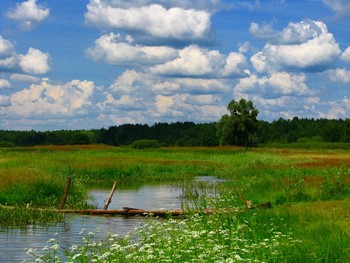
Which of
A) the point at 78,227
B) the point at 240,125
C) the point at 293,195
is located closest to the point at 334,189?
the point at 293,195

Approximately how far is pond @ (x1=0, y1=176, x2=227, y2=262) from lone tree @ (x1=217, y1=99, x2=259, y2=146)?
3394 inches

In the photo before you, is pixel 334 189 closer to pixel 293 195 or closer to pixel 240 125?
pixel 293 195

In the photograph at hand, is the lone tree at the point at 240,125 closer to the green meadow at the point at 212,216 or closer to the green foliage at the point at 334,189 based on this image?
the green meadow at the point at 212,216

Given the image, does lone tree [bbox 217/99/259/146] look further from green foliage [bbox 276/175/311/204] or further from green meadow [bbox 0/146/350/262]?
green foliage [bbox 276/175/311/204]

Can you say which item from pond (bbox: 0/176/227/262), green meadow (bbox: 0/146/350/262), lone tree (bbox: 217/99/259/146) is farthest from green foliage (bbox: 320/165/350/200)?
lone tree (bbox: 217/99/259/146)

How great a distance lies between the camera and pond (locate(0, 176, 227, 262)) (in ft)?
66.7

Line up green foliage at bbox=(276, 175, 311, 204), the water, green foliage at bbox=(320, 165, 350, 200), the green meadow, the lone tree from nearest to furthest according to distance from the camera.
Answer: the green meadow, the water, green foliage at bbox=(320, 165, 350, 200), green foliage at bbox=(276, 175, 311, 204), the lone tree

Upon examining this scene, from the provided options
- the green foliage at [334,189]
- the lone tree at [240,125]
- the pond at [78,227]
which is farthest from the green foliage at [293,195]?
the lone tree at [240,125]

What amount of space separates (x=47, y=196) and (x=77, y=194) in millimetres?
1784

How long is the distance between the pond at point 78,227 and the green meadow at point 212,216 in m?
0.95

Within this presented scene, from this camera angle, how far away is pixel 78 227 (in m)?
25.0

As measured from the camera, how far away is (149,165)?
6044cm

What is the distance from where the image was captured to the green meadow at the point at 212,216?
39.8 ft

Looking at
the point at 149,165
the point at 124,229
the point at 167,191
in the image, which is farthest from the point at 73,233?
the point at 149,165
